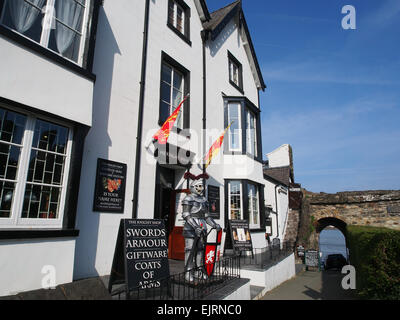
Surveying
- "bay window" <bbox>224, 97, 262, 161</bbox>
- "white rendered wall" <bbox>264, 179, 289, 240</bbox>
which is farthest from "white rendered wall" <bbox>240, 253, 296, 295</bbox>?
"white rendered wall" <bbox>264, 179, 289, 240</bbox>

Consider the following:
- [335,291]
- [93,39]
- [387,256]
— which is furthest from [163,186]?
[335,291]

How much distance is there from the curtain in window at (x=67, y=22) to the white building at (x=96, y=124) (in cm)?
2

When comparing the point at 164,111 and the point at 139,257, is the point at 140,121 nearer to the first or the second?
the point at 164,111

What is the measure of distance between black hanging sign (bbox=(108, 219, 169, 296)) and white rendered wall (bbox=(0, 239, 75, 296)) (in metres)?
0.85

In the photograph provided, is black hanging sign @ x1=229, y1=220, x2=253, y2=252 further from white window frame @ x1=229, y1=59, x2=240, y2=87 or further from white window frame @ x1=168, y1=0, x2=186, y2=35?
white window frame @ x1=168, y1=0, x2=186, y2=35

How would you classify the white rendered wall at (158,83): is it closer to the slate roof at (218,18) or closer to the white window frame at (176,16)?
the white window frame at (176,16)

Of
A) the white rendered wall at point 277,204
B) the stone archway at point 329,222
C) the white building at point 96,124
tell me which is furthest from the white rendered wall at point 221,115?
the stone archway at point 329,222

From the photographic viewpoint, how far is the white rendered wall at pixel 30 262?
378 cm

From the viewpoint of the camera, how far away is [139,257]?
4746 millimetres

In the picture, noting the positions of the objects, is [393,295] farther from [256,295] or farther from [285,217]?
[285,217]

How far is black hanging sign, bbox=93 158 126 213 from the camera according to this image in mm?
5848

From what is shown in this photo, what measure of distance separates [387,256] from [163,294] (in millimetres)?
4625

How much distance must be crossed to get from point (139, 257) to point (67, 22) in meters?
5.13

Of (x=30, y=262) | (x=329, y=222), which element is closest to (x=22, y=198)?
(x=30, y=262)
